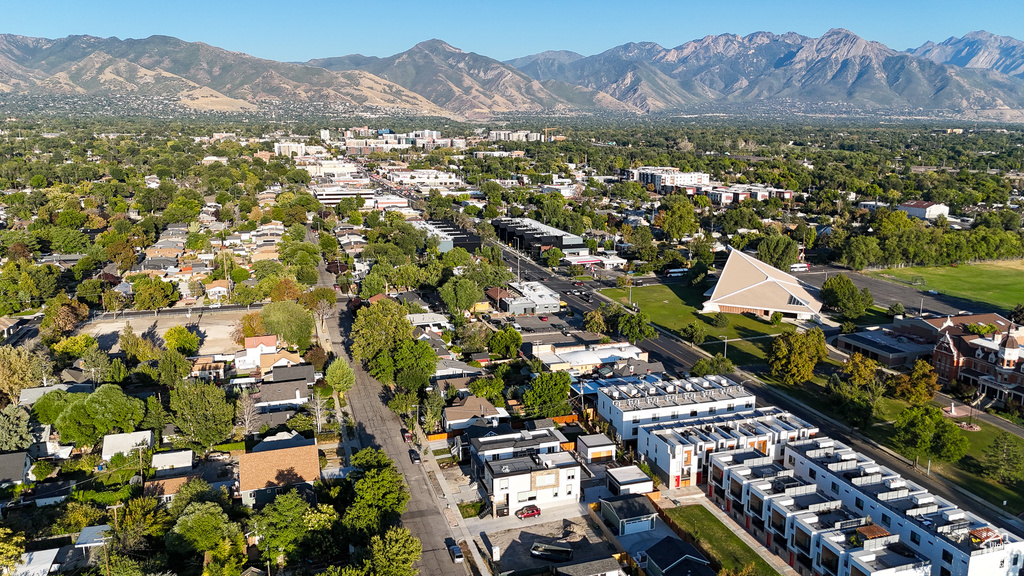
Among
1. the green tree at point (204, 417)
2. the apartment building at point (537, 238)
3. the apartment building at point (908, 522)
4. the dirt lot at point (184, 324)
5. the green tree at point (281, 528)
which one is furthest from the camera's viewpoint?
the apartment building at point (537, 238)

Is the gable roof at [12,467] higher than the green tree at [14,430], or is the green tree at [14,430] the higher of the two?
the green tree at [14,430]

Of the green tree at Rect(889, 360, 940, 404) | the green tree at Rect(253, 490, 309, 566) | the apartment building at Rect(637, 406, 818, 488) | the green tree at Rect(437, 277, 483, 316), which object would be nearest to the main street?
the apartment building at Rect(637, 406, 818, 488)

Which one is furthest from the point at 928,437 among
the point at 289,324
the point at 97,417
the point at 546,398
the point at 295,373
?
the point at 97,417

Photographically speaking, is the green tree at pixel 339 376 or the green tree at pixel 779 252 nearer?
the green tree at pixel 339 376

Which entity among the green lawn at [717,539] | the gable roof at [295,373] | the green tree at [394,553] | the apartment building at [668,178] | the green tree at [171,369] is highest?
the apartment building at [668,178]

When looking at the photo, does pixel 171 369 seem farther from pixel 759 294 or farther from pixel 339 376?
pixel 759 294

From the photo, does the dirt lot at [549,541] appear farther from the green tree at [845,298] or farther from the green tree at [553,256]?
the green tree at [553,256]

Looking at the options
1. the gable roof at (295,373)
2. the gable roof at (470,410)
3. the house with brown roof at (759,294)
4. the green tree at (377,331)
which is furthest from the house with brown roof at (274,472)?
the house with brown roof at (759,294)

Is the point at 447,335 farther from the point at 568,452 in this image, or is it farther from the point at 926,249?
the point at 926,249
